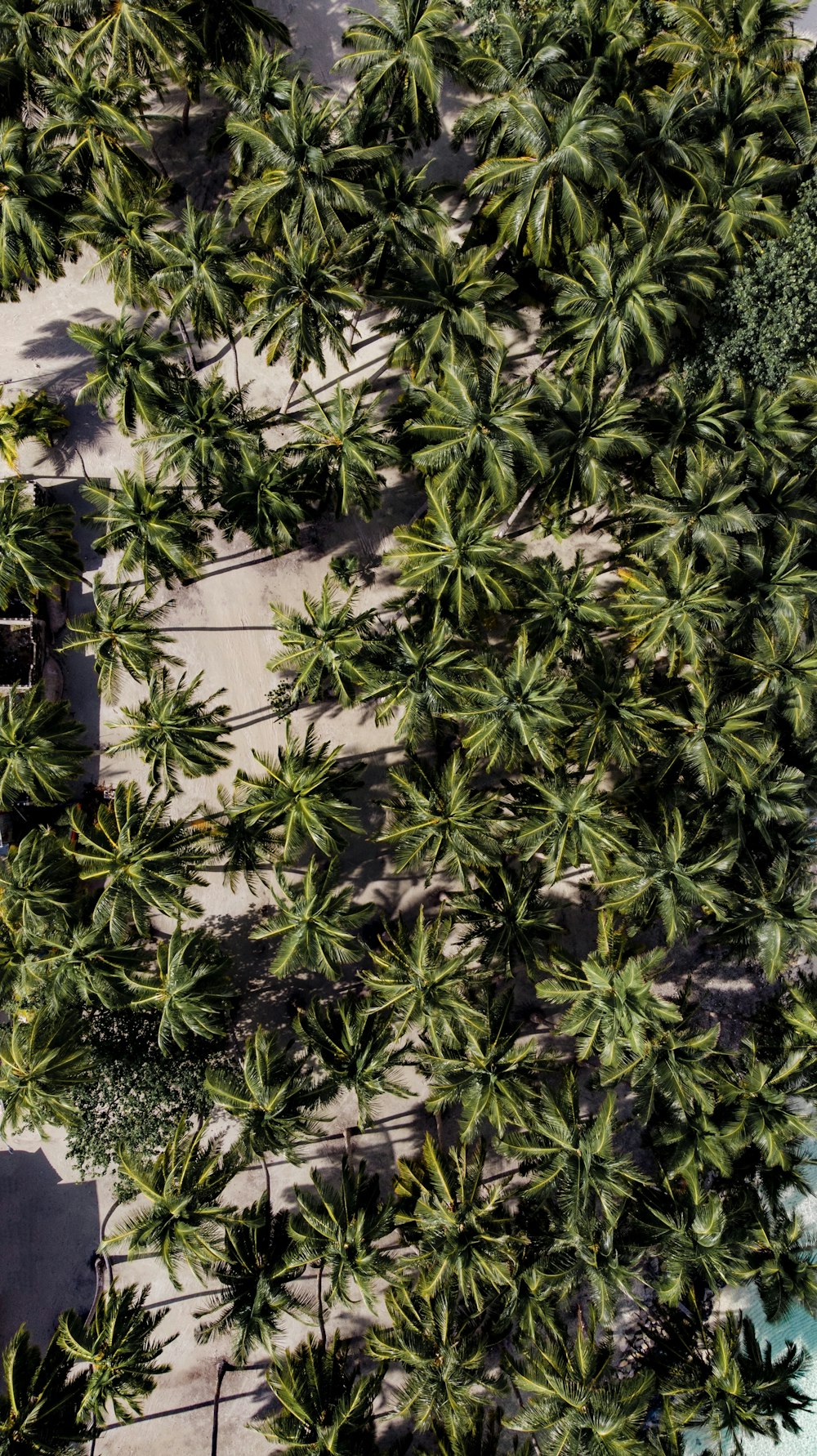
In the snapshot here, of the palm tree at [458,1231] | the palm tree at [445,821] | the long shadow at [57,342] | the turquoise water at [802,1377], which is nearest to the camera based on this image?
the palm tree at [458,1231]

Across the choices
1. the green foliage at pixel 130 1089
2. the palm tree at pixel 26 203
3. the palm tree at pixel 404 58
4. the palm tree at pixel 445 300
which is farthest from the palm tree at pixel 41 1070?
the palm tree at pixel 404 58

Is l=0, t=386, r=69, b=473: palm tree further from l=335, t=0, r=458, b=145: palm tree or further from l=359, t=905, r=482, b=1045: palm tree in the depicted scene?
l=359, t=905, r=482, b=1045: palm tree

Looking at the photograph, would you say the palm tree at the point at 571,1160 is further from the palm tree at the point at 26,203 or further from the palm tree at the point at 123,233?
the palm tree at the point at 26,203

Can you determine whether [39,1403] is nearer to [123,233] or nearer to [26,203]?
[123,233]

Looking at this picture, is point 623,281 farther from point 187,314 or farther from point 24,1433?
point 24,1433

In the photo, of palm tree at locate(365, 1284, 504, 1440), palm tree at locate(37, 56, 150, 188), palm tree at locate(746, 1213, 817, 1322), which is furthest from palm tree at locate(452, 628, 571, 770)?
palm tree at locate(37, 56, 150, 188)

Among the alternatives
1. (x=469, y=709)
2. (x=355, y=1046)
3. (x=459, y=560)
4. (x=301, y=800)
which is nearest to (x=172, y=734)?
(x=301, y=800)
